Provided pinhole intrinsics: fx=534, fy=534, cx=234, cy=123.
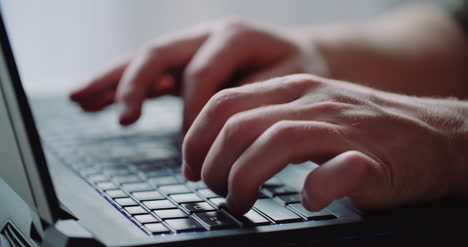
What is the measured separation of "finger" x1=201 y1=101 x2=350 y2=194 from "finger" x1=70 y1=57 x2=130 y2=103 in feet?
1.42

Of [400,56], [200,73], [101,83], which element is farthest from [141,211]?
[400,56]

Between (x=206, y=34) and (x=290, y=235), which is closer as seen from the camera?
(x=290, y=235)

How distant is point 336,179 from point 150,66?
427mm

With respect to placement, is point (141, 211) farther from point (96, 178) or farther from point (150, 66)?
point (150, 66)

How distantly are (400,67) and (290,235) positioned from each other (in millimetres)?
631

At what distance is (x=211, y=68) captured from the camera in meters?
0.64

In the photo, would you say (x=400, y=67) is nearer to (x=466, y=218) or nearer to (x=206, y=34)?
(x=206, y=34)

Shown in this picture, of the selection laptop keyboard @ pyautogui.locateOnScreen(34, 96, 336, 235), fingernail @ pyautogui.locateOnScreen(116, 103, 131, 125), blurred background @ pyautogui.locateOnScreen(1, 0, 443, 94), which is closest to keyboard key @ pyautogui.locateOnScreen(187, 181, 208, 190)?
laptop keyboard @ pyautogui.locateOnScreen(34, 96, 336, 235)

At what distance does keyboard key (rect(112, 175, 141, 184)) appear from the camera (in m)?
0.48

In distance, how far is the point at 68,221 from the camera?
316 millimetres

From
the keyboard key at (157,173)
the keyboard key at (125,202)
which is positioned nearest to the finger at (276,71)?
the keyboard key at (157,173)

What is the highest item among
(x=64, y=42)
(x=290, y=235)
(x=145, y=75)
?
(x=64, y=42)

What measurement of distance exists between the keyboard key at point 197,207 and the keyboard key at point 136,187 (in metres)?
0.06

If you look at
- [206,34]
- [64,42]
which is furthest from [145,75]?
[64,42]
